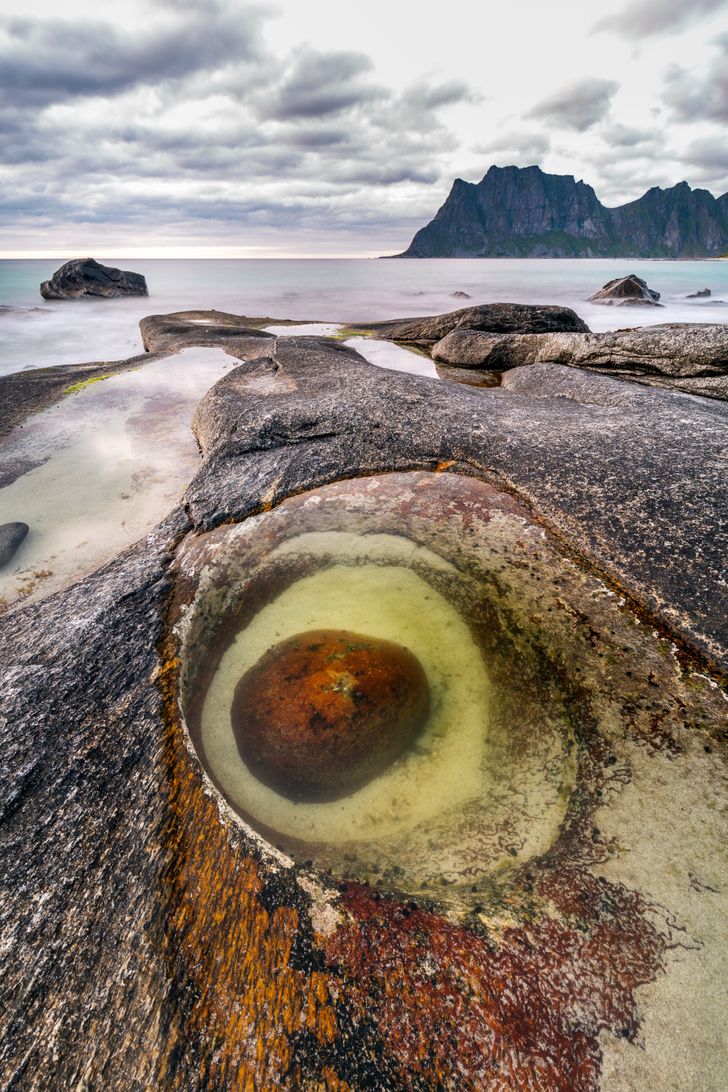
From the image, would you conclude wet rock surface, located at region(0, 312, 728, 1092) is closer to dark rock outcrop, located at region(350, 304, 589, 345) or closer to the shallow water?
the shallow water

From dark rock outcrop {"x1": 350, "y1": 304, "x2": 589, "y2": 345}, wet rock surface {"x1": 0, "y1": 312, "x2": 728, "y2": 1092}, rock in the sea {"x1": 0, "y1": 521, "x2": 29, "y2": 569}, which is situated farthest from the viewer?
dark rock outcrop {"x1": 350, "y1": 304, "x2": 589, "y2": 345}

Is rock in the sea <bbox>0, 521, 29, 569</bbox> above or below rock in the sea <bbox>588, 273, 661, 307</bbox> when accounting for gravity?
below

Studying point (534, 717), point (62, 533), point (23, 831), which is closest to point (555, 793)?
point (534, 717)

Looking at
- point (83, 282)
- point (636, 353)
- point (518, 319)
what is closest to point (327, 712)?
point (636, 353)

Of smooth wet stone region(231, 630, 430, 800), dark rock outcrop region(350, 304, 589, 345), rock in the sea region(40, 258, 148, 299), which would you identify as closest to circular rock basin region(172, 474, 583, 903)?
smooth wet stone region(231, 630, 430, 800)

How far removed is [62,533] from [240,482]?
9.27 ft

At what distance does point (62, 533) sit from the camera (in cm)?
653

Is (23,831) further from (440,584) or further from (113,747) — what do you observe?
(440,584)

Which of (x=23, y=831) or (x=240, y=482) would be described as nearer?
(x=23, y=831)

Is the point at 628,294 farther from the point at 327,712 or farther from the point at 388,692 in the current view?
the point at 327,712

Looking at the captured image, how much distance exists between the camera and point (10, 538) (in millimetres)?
6207

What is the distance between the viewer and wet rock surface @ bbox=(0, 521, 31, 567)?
600cm

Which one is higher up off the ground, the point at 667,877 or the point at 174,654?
the point at 174,654

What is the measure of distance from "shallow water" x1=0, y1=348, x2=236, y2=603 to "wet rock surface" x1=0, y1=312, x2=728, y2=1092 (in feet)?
7.51
